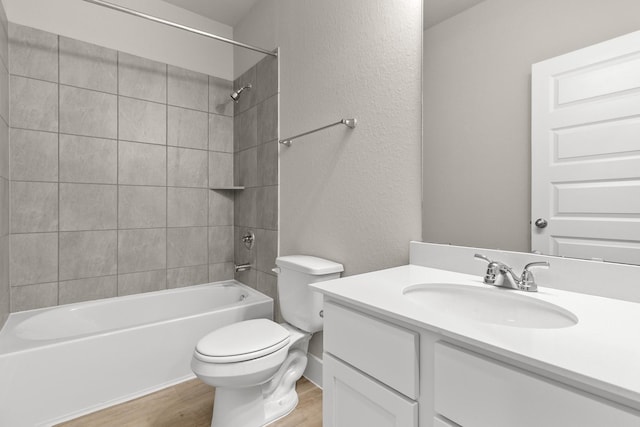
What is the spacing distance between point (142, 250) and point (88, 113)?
1014mm

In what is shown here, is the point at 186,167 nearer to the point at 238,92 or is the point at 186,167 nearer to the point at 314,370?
the point at 238,92

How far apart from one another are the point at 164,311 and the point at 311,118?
178cm

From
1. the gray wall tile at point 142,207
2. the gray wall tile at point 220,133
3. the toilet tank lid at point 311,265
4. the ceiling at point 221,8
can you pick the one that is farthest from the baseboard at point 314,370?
the ceiling at point 221,8

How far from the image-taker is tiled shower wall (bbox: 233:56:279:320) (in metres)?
2.17

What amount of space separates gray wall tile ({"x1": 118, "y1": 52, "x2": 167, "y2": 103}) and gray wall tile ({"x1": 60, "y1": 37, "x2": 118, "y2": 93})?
4 centimetres

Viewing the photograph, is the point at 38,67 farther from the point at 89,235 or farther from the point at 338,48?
the point at 338,48

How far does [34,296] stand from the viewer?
1920 millimetres

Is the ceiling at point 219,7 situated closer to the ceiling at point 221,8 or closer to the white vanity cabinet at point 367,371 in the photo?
the ceiling at point 221,8

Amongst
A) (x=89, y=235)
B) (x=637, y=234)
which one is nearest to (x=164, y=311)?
(x=89, y=235)

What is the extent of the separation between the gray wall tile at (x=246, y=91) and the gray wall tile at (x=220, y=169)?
0.40 m

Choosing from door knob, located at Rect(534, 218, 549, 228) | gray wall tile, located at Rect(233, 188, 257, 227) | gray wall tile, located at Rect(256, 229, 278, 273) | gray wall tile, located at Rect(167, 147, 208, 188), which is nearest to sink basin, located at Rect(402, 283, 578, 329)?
door knob, located at Rect(534, 218, 549, 228)

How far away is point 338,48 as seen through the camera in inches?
64.0

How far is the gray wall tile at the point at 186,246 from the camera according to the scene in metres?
2.42

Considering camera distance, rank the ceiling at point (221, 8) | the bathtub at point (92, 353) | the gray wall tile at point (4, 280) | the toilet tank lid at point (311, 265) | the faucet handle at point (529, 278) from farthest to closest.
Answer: the ceiling at point (221, 8) < the gray wall tile at point (4, 280) < the toilet tank lid at point (311, 265) < the bathtub at point (92, 353) < the faucet handle at point (529, 278)
